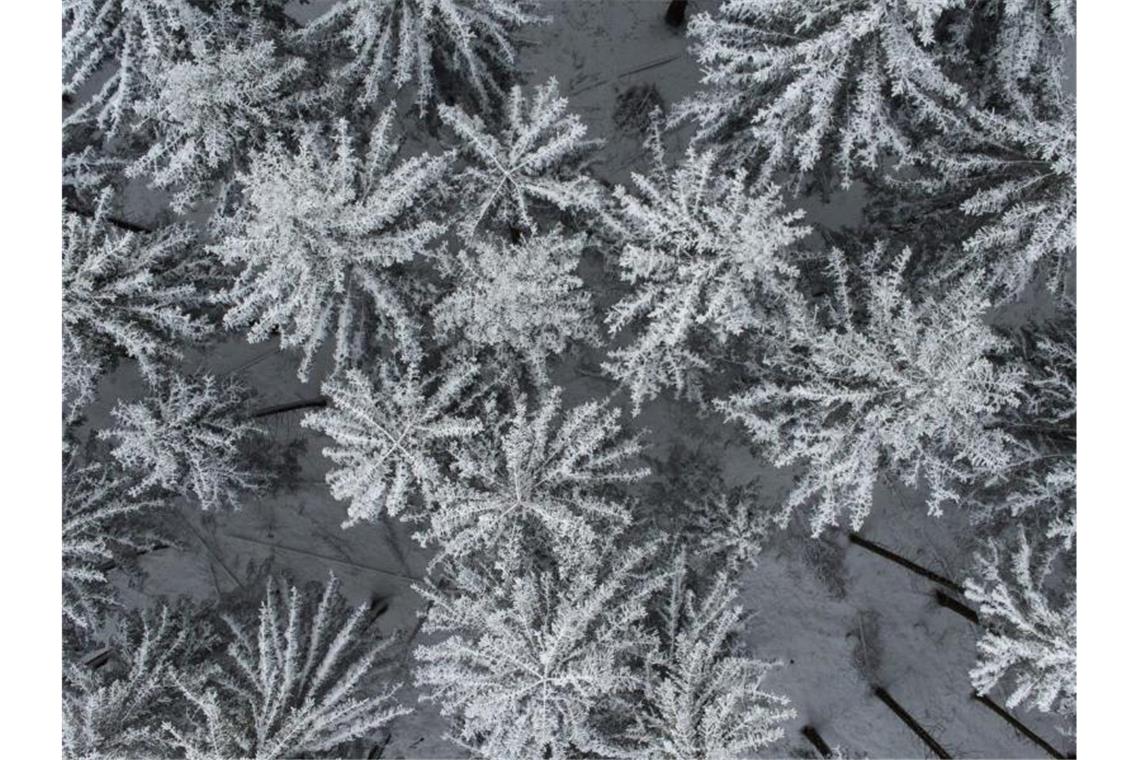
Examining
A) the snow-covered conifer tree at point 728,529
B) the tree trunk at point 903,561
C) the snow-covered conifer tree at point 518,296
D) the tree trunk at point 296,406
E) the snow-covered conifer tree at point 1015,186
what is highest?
the snow-covered conifer tree at point 1015,186

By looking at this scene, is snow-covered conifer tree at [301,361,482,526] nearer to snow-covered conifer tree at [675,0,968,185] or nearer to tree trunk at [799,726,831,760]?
snow-covered conifer tree at [675,0,968,185]

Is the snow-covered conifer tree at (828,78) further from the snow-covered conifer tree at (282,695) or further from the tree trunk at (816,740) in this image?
the tree trunk at (816,740)

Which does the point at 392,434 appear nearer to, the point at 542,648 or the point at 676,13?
the point at 542,648

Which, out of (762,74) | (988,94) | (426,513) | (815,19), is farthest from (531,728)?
(988,94)

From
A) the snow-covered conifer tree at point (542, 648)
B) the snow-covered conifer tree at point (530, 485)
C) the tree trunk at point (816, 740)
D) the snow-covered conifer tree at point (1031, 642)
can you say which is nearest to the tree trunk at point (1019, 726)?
the snow-covered conifer tree at point (1031, 642)

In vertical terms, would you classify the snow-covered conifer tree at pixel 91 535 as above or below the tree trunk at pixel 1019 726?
above

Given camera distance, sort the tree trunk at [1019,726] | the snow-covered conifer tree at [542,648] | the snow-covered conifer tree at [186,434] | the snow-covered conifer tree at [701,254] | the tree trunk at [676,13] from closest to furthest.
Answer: the snow-covered conifer tree at [701,254] < the snow-covered conifer tree at [542,648] < the snow-covered conifer tree at [186,434] < the tree trunk at [1019,726] < the tree trunk at [676,13]

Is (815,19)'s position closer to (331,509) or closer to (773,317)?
(773,317)
